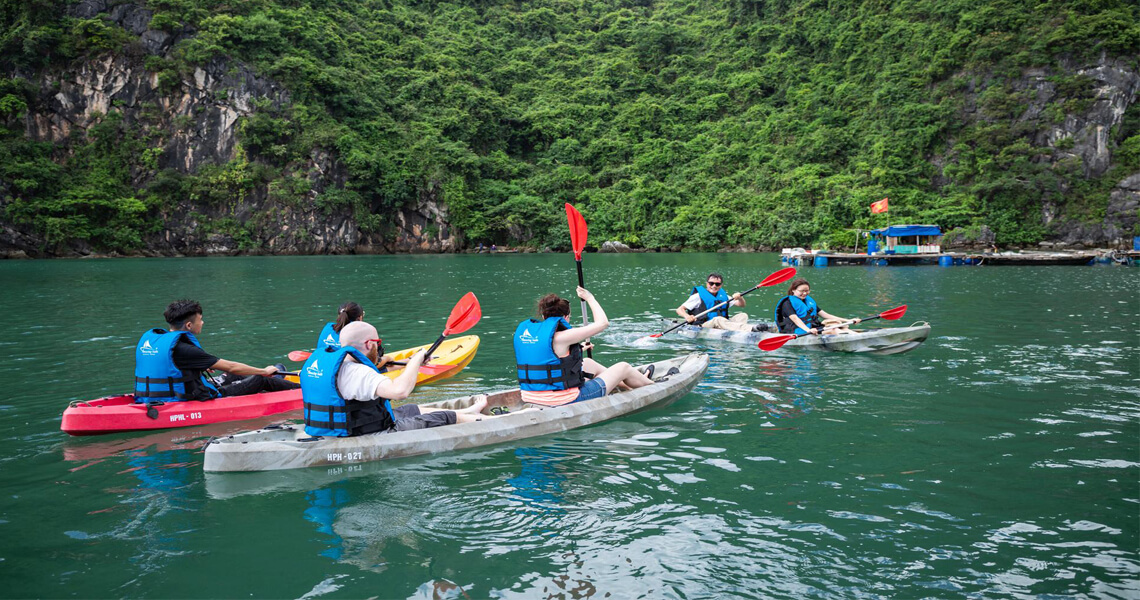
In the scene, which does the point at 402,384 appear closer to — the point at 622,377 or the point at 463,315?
the point at 463,315

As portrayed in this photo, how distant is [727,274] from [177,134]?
50.1m

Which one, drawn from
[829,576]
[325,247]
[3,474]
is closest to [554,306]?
[829,576]

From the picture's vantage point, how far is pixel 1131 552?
4.06 meters

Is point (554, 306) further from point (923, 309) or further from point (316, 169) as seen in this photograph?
point (316, 169)

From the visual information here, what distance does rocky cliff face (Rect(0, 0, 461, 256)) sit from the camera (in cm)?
5556

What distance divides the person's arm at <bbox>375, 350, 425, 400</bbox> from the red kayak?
2.96 m

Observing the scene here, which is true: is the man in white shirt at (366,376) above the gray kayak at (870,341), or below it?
above

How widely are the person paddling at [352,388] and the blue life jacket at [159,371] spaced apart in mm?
2081

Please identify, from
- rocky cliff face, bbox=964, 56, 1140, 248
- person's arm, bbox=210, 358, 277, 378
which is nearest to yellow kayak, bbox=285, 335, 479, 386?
person's arm, bbox=210, 358, 277, 378

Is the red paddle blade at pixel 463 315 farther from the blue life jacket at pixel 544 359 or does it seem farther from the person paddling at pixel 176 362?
the person paddling at pixel 176 362

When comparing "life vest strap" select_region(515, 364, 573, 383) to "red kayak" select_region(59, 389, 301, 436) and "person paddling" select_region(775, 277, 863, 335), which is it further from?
"person paddling" select_region(775, 277, 863, 335)

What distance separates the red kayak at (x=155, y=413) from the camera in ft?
21.9

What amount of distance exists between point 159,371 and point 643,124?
75.6m

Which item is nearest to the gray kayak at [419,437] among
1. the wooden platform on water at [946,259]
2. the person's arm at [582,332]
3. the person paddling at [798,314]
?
the person's arm at [582,332]
